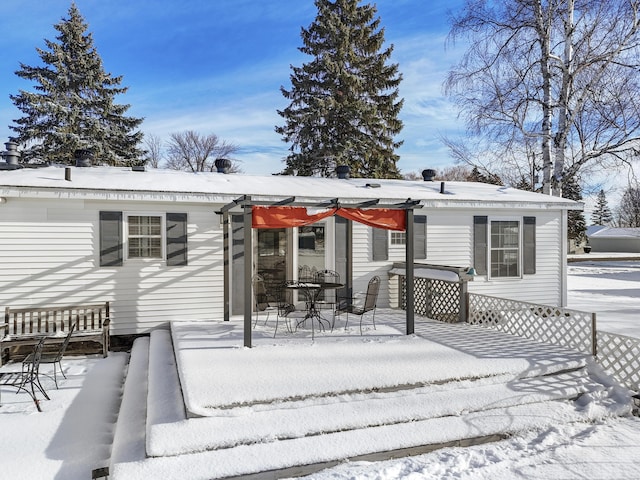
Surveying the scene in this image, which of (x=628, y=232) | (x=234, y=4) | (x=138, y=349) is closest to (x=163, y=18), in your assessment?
(x=234, y=4)

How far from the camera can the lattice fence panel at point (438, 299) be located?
8.79 m

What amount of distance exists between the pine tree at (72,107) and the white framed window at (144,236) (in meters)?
15.8

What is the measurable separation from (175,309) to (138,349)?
1.15 metres

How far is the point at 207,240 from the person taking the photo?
28.1 ft

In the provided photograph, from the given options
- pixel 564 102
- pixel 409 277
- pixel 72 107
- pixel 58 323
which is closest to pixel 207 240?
pixel 58 323

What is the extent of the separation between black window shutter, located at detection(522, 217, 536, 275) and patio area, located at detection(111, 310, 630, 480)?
14.2 feet

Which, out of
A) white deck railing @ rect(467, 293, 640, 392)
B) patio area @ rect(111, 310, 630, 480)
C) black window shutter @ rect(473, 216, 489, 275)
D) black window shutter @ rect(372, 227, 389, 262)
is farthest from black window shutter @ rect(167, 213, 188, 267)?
black window shutter @ rect(473, 216, 489, 275)

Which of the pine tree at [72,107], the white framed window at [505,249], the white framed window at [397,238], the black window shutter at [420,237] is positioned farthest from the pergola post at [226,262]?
the pine tree at [72,107]

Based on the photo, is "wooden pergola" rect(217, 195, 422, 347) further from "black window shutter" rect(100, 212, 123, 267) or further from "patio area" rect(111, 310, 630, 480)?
"black window shutter" rect(100, 212, 123, 267)

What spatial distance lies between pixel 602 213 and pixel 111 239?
66391 millimetres

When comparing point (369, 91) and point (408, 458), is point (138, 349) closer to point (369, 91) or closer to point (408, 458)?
point (408, 458)

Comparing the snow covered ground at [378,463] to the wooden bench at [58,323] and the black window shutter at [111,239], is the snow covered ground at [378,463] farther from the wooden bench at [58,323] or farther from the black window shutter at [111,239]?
the black window shutter at [111,239]

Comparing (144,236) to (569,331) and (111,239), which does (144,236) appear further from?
(569,331)

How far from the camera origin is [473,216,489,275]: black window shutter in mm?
10508
